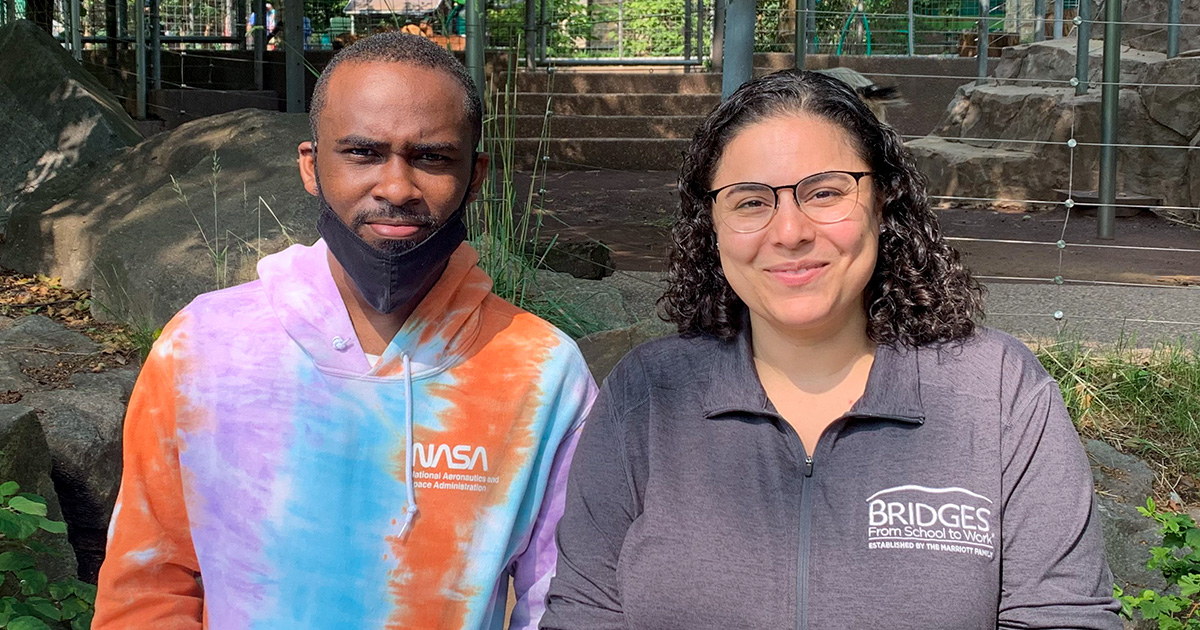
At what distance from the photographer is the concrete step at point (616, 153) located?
494 inches

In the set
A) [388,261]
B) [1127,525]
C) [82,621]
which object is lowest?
[1127,525]

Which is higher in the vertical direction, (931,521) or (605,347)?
(931,521)

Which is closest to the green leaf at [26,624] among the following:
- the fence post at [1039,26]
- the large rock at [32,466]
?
the large rock at [32,466]

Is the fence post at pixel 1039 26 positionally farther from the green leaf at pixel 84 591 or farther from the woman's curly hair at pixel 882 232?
the green leaf at pixel 84 591

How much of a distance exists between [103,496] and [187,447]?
6.45ft

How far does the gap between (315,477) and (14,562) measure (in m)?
1.19

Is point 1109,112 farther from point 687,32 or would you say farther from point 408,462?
point 687,32

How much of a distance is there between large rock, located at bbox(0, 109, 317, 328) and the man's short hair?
243 centimetres

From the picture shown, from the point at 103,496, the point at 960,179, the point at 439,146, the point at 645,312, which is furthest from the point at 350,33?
the point at 439,146

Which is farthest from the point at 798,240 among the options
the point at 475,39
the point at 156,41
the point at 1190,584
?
the point at 156,41

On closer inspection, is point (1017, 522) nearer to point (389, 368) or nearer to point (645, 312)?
point (389, 368)

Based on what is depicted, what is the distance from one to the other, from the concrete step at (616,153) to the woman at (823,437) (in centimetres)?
1062

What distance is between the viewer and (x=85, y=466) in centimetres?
362

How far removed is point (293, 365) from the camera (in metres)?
1.93
